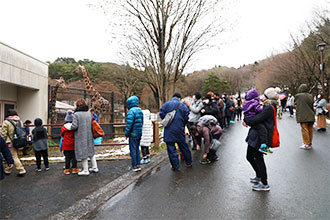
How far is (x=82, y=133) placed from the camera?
5.45 metres

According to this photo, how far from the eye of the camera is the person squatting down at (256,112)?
3.95 m

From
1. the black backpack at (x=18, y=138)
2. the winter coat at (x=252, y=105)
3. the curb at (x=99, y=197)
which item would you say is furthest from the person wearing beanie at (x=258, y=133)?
the black backpack at (x=18, y=138)

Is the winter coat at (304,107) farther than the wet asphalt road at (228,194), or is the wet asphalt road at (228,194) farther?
the winter coat at (304,107)

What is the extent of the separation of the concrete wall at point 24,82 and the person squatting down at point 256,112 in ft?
28.9

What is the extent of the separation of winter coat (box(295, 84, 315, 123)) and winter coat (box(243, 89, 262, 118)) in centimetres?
380

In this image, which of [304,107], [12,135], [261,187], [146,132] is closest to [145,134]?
[146,132]

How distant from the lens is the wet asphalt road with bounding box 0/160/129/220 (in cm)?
376

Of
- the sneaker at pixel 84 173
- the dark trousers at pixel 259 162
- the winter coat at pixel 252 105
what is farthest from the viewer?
the sneaker at pixel 84 173

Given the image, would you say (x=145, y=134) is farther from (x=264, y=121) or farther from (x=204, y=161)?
(x=264, y=121)

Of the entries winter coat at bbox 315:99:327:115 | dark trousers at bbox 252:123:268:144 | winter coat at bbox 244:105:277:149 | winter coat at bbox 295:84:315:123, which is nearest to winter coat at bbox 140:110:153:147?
winter coat at bbox 244:105:277:149

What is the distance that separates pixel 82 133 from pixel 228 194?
11.5ft

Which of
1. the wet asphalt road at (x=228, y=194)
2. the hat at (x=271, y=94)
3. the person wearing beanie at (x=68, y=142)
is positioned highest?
the hat at (x=271, y=94)

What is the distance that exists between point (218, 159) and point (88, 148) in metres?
3.47

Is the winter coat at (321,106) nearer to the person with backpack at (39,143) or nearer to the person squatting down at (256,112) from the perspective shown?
the person squatting down at (256,112)
